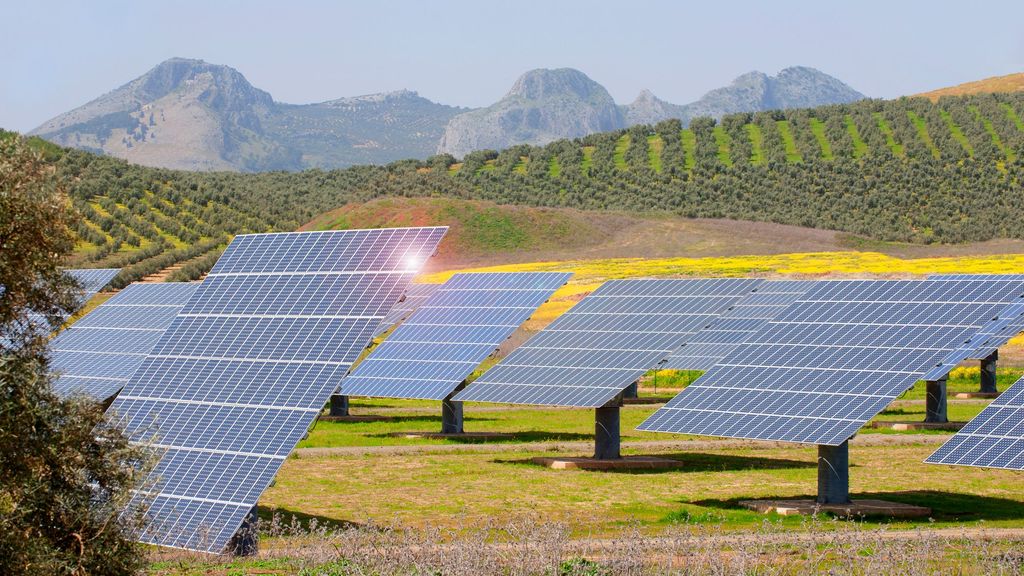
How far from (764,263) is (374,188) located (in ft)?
203

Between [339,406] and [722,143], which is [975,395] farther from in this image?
[722,143]

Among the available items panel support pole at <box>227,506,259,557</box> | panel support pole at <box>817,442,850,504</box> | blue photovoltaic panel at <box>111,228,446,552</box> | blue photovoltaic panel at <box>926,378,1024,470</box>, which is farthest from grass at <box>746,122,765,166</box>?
panel support pole at <box>227,506,259,557</box>

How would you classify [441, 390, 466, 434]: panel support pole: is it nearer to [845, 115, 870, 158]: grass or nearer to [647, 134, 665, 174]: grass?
[845, 115, 870, 158]: grass

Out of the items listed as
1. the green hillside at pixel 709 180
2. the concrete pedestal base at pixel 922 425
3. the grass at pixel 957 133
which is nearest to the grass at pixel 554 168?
the green hillside at pixel 709 180

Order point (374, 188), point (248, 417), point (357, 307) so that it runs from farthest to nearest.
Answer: point (374, 188), point (357, 307), point (248, 417)

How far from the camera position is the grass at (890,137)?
143000 mm

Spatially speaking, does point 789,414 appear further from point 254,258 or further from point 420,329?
point 420,329

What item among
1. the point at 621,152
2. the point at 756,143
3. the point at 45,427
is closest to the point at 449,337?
the point at 45,427

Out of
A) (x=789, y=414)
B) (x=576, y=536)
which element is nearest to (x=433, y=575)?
(x=576, y=536)

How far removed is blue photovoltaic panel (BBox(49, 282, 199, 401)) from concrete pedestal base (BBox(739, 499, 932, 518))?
1830 centimetres

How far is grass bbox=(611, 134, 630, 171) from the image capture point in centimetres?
15440

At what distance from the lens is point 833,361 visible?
29812 mm

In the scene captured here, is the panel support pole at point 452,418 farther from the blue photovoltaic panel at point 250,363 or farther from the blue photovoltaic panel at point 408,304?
the blue photovoltaic panel at point 250,363

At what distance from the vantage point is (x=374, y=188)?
146000 millimetres
